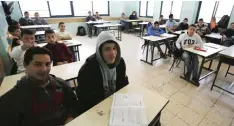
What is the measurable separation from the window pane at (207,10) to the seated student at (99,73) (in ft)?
20.4

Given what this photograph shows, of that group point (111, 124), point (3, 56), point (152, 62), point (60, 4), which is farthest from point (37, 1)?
point (111, 124)

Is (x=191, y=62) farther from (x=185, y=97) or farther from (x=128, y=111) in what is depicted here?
(x=128, y=111)

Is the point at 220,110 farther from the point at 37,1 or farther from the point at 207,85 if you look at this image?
the point at 37,1

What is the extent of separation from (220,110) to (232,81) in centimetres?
123

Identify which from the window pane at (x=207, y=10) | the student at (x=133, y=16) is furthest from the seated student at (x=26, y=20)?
the window pane at (x=207, y=10)

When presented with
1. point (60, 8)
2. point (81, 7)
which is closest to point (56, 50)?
point (60, 8)

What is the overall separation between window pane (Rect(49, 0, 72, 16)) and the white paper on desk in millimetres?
6948

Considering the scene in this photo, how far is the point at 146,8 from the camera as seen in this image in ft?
27.8

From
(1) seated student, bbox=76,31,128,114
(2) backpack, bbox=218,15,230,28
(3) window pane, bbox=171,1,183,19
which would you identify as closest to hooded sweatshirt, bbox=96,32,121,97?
(1) seated student, bbox=76,31,128,114

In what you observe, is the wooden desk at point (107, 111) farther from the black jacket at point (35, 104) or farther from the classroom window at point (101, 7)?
the classroom window at point (101, 7)

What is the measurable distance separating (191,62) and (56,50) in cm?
275

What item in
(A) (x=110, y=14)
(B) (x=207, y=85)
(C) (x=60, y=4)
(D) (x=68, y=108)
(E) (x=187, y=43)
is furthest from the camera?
(A) (x=110, y=14)

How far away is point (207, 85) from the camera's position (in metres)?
2.71

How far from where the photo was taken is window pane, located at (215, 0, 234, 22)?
503 centimetres
